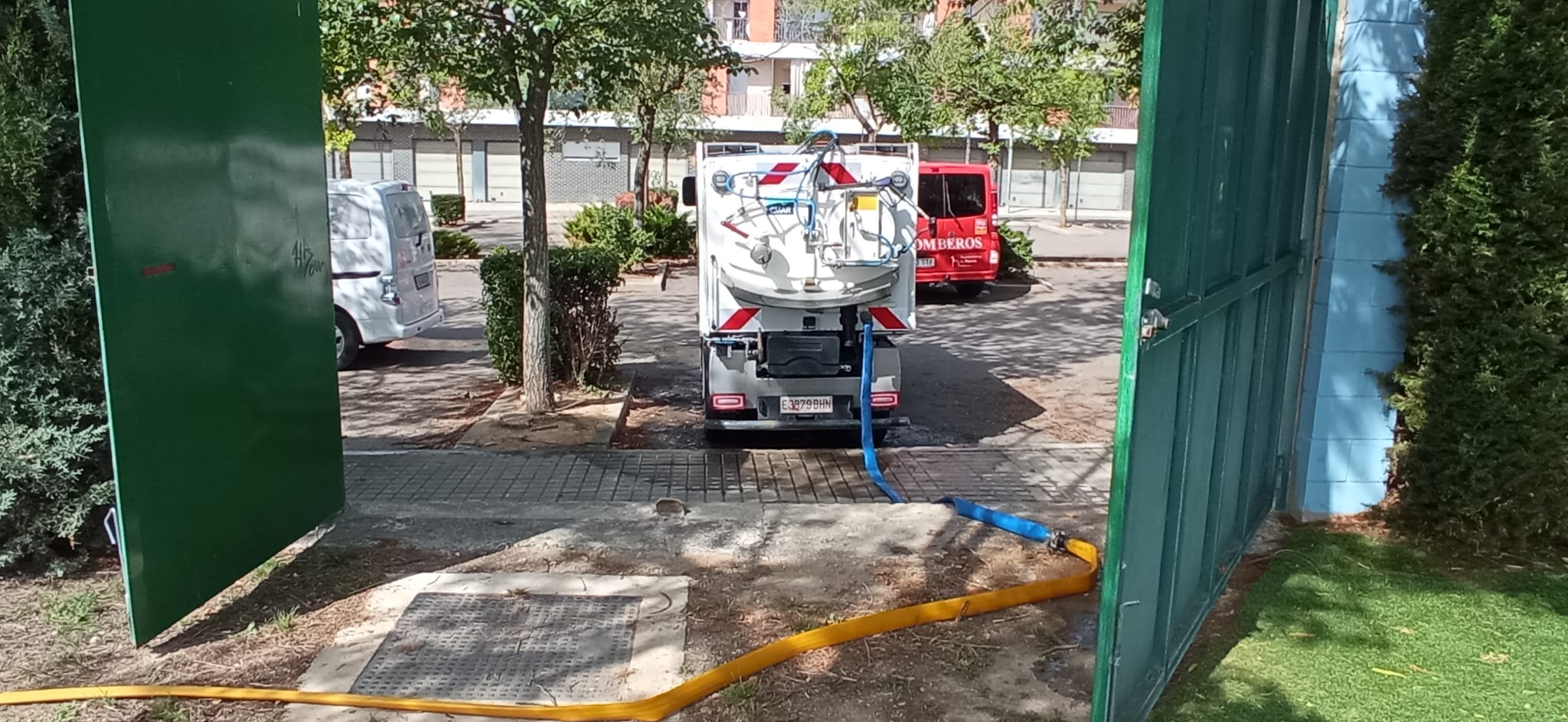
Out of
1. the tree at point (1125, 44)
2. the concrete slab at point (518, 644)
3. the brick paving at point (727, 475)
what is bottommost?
the brick paving at point (727, 475)

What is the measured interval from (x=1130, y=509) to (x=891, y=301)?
17.9 ft

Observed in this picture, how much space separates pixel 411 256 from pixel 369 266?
1.74 feet

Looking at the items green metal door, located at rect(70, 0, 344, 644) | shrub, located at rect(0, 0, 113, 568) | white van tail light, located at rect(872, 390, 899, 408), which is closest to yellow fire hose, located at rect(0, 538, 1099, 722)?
green metal door, located at rect(70, 0, 344, 644)

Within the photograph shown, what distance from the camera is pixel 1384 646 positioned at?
4348mm

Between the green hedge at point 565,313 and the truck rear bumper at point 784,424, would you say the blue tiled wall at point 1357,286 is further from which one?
the green hedge at point 565,313

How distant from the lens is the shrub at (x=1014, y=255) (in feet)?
69.2

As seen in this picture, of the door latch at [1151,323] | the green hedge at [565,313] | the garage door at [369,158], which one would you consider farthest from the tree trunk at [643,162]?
the garage door at [369,158]

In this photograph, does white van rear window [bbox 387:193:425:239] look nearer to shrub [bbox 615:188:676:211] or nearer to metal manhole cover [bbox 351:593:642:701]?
metal manhole cover [bbox 351:593:642:701]

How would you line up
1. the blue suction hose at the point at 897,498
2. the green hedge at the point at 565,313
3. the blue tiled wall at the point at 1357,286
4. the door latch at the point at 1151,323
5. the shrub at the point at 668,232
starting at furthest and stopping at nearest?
the shrub at the point at 668,232
the green hedge at the point at 565,313
the blue suction hose at the point at 897,498
the blue tiled wall at the point at 1357,286
the door latch at the point at 1151,323

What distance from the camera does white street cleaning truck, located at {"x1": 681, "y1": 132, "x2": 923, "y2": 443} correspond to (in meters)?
8.23

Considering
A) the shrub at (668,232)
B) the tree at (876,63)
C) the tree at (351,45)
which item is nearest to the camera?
the tree at (351,45)

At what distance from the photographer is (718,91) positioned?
40688 mm

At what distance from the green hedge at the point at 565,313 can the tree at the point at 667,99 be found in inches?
59.3

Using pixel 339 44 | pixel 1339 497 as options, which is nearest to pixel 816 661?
pixel 1339 497
